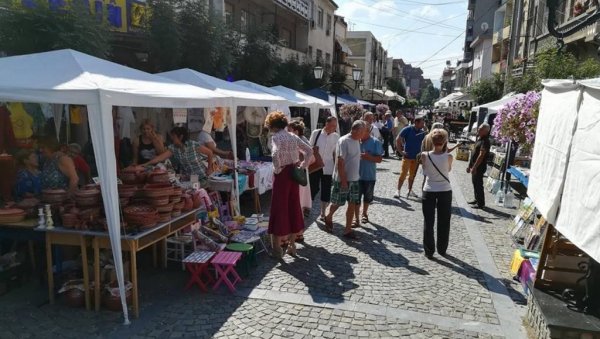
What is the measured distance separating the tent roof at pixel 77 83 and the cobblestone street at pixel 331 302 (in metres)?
2.00

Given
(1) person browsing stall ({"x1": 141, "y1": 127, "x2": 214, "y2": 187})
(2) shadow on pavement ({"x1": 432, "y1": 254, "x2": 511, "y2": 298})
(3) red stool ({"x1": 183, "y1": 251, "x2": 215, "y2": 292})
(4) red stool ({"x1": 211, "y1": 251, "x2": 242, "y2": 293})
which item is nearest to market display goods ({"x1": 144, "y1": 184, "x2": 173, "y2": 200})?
(3) red stool ({"x1": 183, "y1": 251, "x2": 215, "y2": 292})

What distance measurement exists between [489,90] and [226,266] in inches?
903

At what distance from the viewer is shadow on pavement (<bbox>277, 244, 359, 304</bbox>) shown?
454cm

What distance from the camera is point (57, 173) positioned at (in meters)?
4.83

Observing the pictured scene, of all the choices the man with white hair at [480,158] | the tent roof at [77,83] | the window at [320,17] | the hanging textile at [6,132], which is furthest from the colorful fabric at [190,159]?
the window at [320,17]

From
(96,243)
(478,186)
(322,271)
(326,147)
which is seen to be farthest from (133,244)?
(478,186)

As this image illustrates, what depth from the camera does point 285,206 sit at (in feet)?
17.0

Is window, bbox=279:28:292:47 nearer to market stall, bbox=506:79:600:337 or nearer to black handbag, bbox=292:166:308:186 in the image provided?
black handbag, bbox=292:166:308:186

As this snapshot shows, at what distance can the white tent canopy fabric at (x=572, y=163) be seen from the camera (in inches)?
107

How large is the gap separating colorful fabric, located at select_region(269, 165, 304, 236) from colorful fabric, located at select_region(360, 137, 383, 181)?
5.56 ft

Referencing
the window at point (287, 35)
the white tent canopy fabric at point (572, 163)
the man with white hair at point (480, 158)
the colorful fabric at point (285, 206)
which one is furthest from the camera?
the window at point (287, 35)

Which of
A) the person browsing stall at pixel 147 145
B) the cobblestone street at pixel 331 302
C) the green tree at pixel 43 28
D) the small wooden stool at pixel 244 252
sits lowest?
the cobblestone street at pixel 331 302

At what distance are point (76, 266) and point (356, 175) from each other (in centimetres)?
380

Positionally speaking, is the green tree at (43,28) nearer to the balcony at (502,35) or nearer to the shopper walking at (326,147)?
the shopper walking at (326,147)
